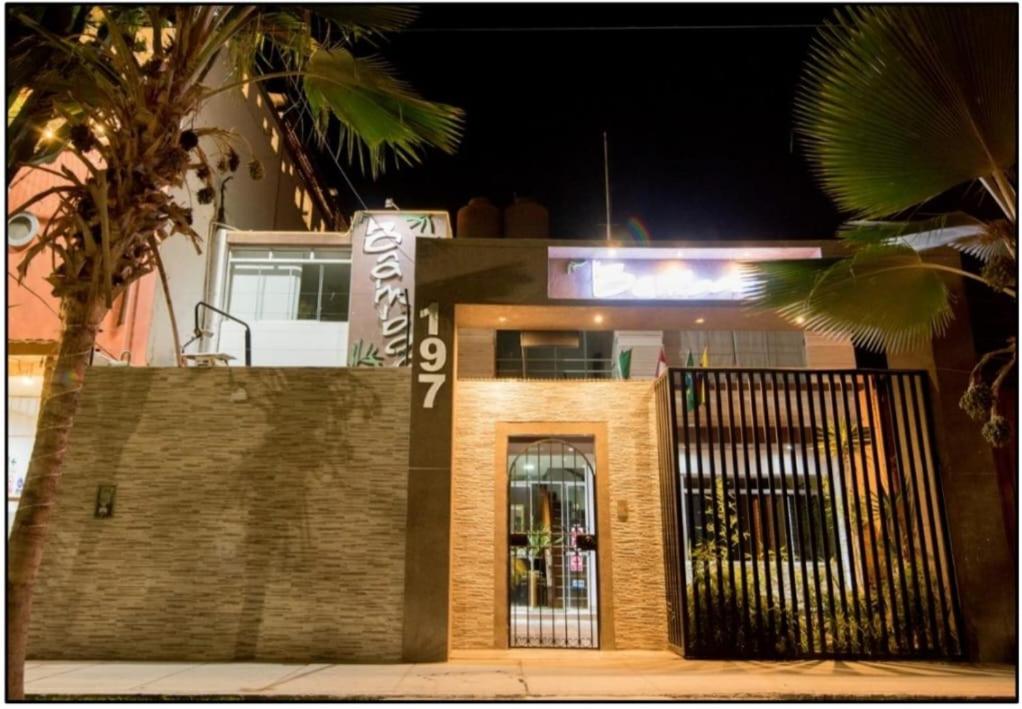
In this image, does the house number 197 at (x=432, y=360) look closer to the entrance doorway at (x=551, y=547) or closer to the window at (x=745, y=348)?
the entrance doorway at (x=551, y=547)

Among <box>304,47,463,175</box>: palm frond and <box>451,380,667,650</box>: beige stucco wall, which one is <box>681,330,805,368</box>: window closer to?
<box>451,380,667,650</box>: beige stucco wall

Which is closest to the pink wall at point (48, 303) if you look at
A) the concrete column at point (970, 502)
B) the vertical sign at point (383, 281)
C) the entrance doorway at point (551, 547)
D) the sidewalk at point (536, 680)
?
the vertical sign at point (383, 281)

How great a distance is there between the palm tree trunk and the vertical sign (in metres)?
8.07

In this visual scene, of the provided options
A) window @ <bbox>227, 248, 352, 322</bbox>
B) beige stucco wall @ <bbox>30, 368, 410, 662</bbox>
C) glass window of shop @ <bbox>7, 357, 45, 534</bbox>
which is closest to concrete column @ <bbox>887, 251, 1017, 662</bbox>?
beige stucco wall @ <bbox>30, 368, 410, 662</bbox>

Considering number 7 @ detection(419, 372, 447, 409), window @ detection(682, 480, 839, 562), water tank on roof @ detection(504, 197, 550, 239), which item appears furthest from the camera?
water tank on roof @ detection(504, 197, 550, 239)

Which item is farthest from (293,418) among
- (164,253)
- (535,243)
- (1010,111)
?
(1010,111)

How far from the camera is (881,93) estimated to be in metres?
4.01

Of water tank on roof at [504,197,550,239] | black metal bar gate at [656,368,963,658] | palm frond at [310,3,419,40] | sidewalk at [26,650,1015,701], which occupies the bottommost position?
sidewalk at [26,650,1015,701]

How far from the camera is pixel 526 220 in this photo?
10852 millimetres

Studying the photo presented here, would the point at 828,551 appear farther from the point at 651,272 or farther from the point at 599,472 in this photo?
the point at 651,272

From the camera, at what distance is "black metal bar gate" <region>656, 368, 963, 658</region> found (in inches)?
280

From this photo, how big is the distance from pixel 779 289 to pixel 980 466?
11.7 feet

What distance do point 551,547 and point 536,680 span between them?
2831mm

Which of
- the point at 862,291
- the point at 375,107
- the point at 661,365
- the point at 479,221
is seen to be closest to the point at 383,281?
the point at 479,221
